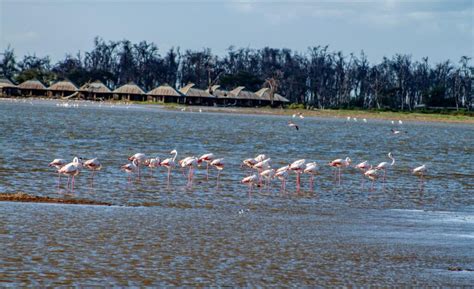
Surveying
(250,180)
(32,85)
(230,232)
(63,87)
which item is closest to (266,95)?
(63,87)

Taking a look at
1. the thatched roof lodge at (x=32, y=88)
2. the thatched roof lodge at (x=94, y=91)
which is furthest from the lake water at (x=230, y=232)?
the thatched roof lodge at (x=32, y=88)

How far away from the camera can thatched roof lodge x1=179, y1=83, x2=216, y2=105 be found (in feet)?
376

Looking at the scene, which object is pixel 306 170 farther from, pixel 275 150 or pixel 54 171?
pixel 275 150

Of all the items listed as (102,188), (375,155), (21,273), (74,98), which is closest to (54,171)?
(102,188)

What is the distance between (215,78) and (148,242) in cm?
12630

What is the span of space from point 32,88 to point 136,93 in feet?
47.6

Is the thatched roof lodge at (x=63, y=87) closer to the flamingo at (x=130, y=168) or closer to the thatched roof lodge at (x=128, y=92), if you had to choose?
the thatched roof lodge at (x=128, y=92)

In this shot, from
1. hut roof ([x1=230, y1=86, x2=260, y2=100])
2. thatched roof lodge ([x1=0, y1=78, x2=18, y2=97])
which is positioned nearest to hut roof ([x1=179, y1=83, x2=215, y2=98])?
hut roof ([x1=230, y1=86, x2=260, y2=100])

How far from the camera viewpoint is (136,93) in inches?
4589

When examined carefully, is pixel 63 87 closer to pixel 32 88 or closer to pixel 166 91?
pixel 32 88

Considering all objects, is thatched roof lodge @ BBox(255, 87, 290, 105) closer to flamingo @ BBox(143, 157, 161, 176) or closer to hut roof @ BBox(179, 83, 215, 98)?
hut roof @ BBox(179, 83, 215, 98)

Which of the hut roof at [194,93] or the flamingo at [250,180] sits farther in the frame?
the hut roof at [194,93]

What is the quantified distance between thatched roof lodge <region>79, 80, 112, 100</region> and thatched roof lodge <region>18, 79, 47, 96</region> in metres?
5.29

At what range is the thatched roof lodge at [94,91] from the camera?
117875 millimetres
